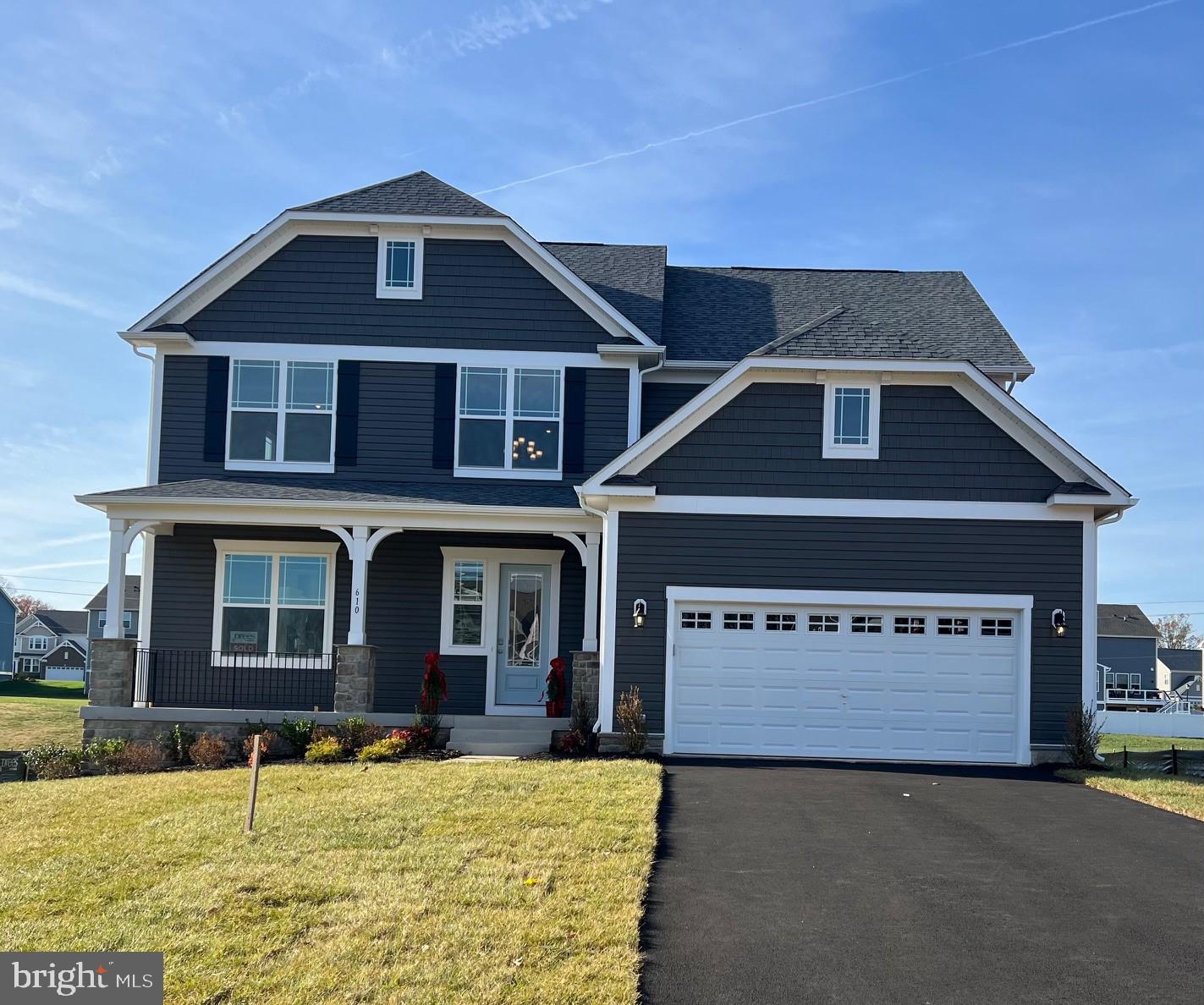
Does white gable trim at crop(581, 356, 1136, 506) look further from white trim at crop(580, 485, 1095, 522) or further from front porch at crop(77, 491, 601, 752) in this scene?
front porch at crop(77, 491, 601, 752)

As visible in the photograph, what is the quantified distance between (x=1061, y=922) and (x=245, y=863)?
5.69m

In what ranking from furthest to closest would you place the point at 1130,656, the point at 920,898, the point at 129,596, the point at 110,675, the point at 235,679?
the point at 1130,656 < the point at 129,596 < the point at 235,679 < the point at 110,675 < the point at 920,898

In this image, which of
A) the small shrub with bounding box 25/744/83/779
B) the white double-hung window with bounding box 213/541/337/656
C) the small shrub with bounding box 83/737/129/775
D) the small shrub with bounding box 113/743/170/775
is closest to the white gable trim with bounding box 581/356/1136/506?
the white double-hung window with bounding box 213/541/337/656

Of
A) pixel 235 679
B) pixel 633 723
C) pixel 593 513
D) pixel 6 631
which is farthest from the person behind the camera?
pixel 6 631

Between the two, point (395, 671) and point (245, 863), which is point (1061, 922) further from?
point (395, 671)

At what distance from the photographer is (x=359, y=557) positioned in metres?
17.8

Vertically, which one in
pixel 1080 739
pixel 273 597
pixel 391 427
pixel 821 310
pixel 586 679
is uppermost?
pixel 821 310

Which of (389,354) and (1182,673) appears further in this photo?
(1182,673)

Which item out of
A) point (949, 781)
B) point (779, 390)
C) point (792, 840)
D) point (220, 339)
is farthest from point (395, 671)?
point (792, 840)

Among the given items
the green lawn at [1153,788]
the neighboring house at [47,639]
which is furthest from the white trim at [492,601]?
the neighboring house at [47,639]

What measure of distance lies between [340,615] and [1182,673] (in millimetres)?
61237

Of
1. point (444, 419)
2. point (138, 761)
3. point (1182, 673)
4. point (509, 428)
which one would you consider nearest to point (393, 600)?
point (444, 419)

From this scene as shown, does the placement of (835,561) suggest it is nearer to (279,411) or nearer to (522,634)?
(522,634)

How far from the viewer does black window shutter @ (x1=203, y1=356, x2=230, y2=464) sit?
19.3 m
